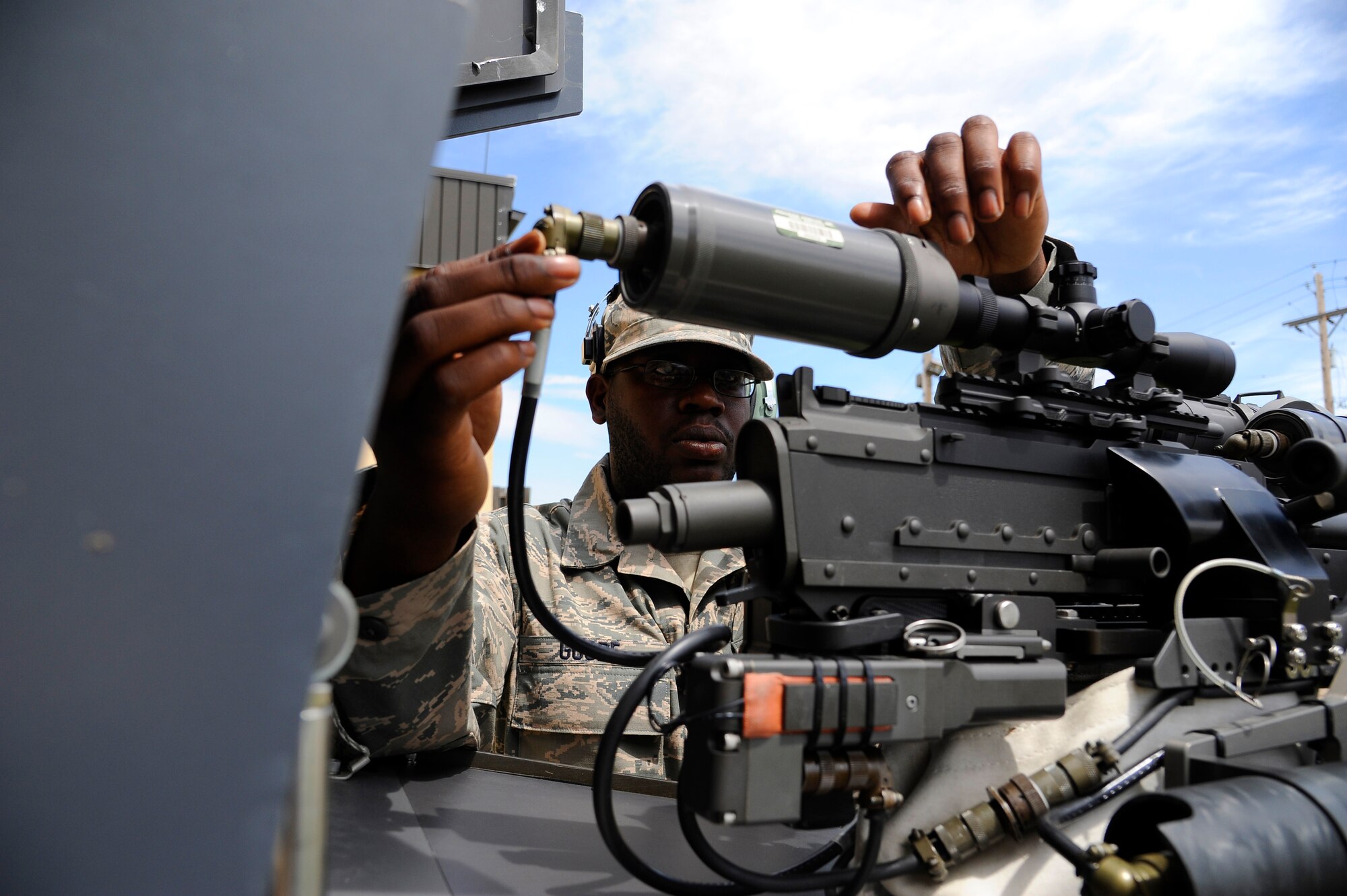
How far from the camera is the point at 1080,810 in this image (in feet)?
3.10

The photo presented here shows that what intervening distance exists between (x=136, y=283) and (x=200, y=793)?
29cm

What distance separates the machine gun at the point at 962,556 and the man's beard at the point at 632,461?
109 centimetres

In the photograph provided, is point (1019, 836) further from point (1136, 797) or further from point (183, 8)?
point (183, 8)

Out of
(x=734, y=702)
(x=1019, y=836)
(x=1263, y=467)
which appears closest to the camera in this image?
(x=734, y=702)

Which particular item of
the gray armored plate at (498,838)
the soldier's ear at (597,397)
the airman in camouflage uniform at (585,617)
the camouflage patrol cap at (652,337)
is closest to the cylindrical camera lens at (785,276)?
the gray armored plate at (498,838)

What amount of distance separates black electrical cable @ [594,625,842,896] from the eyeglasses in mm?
1287

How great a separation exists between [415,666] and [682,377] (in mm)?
1104

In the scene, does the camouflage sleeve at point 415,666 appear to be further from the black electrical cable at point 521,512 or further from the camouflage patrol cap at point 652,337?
the camouflage patrol cap at point 652,337

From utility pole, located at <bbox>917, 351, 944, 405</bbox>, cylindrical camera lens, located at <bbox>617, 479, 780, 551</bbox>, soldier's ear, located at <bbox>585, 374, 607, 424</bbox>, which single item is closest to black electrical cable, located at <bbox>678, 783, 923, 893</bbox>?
cylindrical camera lens, located at <bbox>617, 479, 780, 551</bbox>

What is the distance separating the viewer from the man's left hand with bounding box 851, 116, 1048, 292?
1233 millimetres

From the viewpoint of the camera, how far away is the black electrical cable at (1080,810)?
0.87 metres

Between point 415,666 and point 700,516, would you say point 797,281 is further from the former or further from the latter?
point 415,666

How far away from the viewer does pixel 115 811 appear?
0.51 m

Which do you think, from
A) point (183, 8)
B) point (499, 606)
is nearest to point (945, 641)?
point (183, 8)
